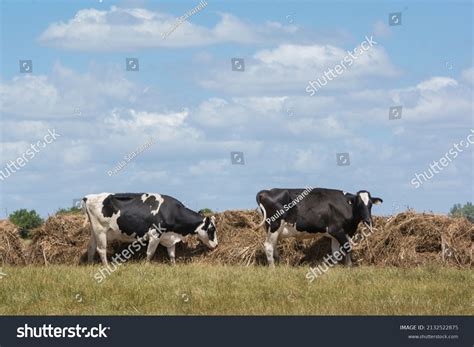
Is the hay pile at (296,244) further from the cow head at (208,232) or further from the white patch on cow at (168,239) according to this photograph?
the white patch on cow at (168,239)

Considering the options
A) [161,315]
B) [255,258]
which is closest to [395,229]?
[255,258]

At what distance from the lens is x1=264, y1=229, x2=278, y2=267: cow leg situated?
2212 cm

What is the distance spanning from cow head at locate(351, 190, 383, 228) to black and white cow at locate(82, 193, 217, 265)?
12.6 ft

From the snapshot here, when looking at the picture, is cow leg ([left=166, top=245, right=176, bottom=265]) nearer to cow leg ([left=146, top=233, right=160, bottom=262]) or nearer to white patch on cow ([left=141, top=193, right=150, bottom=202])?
cow leg ([left=146, top=233, right=160, bottom=262])

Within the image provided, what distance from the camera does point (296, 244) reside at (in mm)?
23516

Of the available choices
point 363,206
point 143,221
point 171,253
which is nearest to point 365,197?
point 363,206

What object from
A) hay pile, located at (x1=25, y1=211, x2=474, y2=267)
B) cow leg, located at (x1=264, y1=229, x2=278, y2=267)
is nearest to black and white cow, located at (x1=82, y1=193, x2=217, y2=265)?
hay pile, located at (x1=25, y1=211, x2=474, y2=267)

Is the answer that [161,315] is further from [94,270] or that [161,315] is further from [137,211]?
[137,211]

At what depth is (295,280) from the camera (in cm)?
1859

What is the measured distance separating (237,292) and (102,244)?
6674 millimetres

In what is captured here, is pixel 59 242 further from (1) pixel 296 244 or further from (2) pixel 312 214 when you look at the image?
(2) pixel 312 214

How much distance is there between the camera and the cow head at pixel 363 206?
23.0 meters
